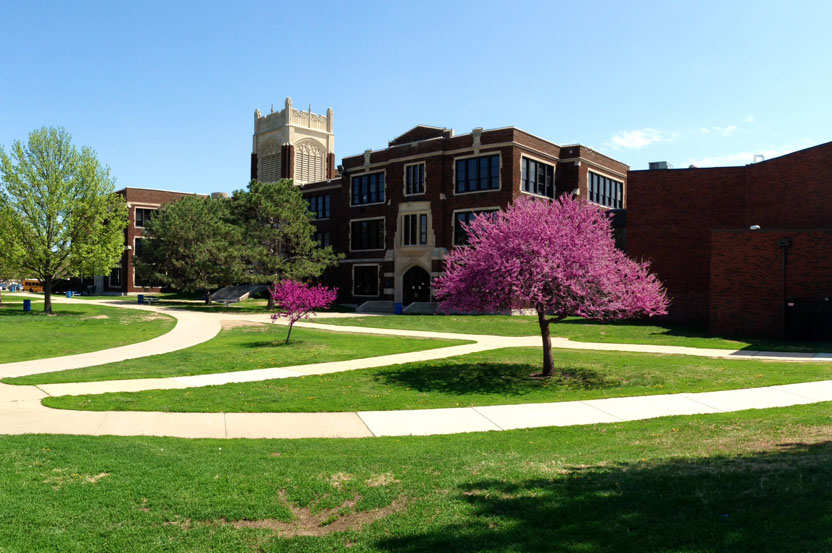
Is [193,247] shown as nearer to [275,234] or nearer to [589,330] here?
[275,234]

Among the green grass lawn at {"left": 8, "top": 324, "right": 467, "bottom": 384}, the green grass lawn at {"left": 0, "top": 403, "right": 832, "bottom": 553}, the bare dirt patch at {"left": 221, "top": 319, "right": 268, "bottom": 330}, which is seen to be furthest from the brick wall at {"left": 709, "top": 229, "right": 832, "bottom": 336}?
the bare dirt patch at {"left": 221, "top": 319, "right": 268, "bottom": 330}

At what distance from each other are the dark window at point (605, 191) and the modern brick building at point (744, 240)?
474 inches

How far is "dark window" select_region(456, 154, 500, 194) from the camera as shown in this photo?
42.9 metres

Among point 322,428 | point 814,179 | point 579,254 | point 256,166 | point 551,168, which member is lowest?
point 322,428

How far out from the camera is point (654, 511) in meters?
5.46

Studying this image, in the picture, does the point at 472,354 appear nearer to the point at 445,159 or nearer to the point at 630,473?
the point at 630,473

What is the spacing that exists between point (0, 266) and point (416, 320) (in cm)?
2929

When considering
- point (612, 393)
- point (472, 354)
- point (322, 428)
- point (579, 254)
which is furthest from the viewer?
point (472, 354)

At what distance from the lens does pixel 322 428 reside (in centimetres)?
990

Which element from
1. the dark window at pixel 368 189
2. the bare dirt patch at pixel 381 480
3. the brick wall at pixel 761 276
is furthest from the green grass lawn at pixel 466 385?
the dark window at pixel 368 189

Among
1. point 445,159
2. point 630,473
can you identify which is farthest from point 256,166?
point 630,473

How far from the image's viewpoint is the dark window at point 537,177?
1705 inches

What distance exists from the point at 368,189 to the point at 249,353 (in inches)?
1348


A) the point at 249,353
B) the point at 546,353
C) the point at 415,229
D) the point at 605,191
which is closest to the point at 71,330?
the point at 249,353
